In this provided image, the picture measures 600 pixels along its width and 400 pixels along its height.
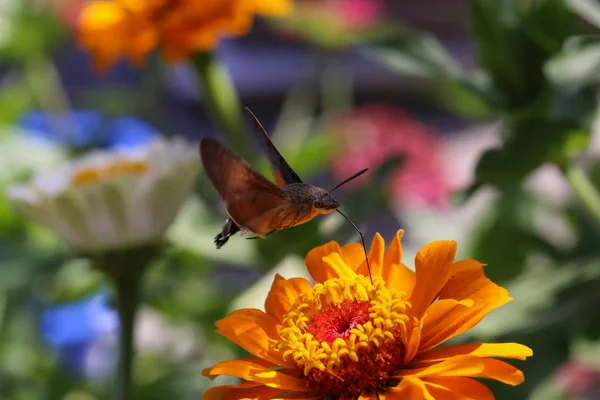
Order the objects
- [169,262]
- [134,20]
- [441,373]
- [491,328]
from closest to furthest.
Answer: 1. [441,373]
2. [491,328]
3. [134,20]
4. [169,262]

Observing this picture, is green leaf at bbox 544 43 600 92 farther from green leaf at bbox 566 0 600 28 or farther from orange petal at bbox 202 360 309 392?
orange petal at bbox 202 360 309 392

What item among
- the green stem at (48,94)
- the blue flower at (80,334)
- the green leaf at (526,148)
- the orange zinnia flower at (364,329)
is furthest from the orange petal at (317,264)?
the green stem at (48,94)

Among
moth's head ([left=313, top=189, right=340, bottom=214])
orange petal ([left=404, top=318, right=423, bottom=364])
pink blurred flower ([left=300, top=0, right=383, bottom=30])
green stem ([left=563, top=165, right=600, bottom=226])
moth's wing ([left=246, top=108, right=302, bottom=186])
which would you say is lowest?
orange petal ([left=404, top=318, right=423, bottom=364])

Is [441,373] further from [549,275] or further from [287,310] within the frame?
[549,275]

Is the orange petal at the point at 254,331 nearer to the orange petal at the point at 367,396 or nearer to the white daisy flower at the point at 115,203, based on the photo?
the orange petal at the point at 367,396

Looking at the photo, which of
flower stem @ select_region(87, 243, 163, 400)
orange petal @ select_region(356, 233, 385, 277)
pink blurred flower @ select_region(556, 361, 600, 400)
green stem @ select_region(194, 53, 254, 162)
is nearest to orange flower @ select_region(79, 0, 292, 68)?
green stem @ select_region(194, 53, 254, 162)

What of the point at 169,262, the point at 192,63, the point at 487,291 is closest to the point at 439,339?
the point at 487,291
